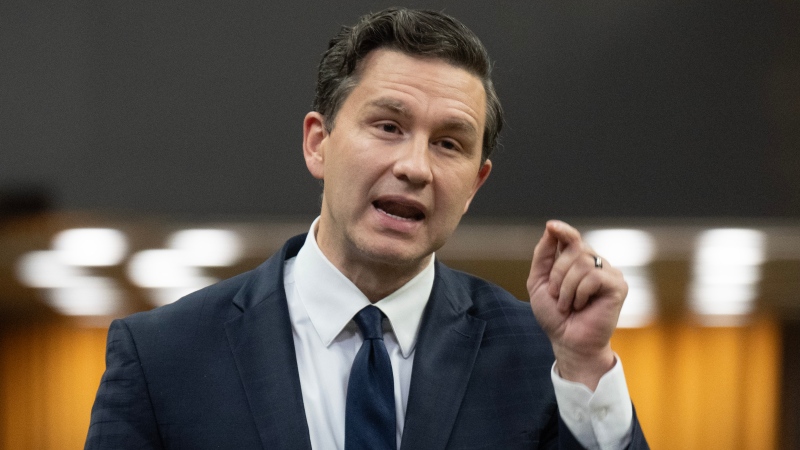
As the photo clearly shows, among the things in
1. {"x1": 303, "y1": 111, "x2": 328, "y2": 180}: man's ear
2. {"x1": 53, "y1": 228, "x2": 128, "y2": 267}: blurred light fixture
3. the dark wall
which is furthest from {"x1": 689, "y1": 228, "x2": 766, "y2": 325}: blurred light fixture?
{"x1": 303, "y1": 111, "x2": 328, "y2": 180}: man's ear

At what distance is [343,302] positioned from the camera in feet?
6.30

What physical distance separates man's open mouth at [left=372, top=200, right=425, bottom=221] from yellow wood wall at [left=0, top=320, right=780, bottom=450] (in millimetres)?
4457

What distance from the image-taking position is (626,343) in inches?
242

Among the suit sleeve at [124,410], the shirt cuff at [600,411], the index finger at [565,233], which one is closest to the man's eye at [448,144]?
the index finger at [565,233]

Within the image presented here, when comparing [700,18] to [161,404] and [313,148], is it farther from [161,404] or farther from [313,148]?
[161,404]

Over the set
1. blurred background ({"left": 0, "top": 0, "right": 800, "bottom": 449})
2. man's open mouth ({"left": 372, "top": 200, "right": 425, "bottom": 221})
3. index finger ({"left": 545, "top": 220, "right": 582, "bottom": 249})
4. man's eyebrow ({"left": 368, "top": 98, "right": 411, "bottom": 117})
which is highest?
blurred background ({"left": 0, "top": 0, "right": 800, "bottom": 449})

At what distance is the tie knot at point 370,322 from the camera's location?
1.88 metres

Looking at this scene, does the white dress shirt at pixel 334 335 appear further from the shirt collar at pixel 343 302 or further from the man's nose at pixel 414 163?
the man's nose at pixel 414 163

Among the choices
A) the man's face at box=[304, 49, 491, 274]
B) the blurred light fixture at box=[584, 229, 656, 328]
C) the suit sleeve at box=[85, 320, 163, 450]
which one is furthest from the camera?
the blurred light fixture at box=[584, 229, 656, 328]

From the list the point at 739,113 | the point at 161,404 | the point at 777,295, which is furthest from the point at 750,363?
the point at 161,404

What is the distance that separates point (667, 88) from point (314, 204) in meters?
1.77

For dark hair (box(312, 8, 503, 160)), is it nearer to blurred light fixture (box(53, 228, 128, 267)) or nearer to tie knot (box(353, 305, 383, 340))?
tie knot (box(353, 305, 383, 340))

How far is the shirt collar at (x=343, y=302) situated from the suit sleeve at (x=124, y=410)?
0.34 meters

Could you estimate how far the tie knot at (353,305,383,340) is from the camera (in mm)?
1879
